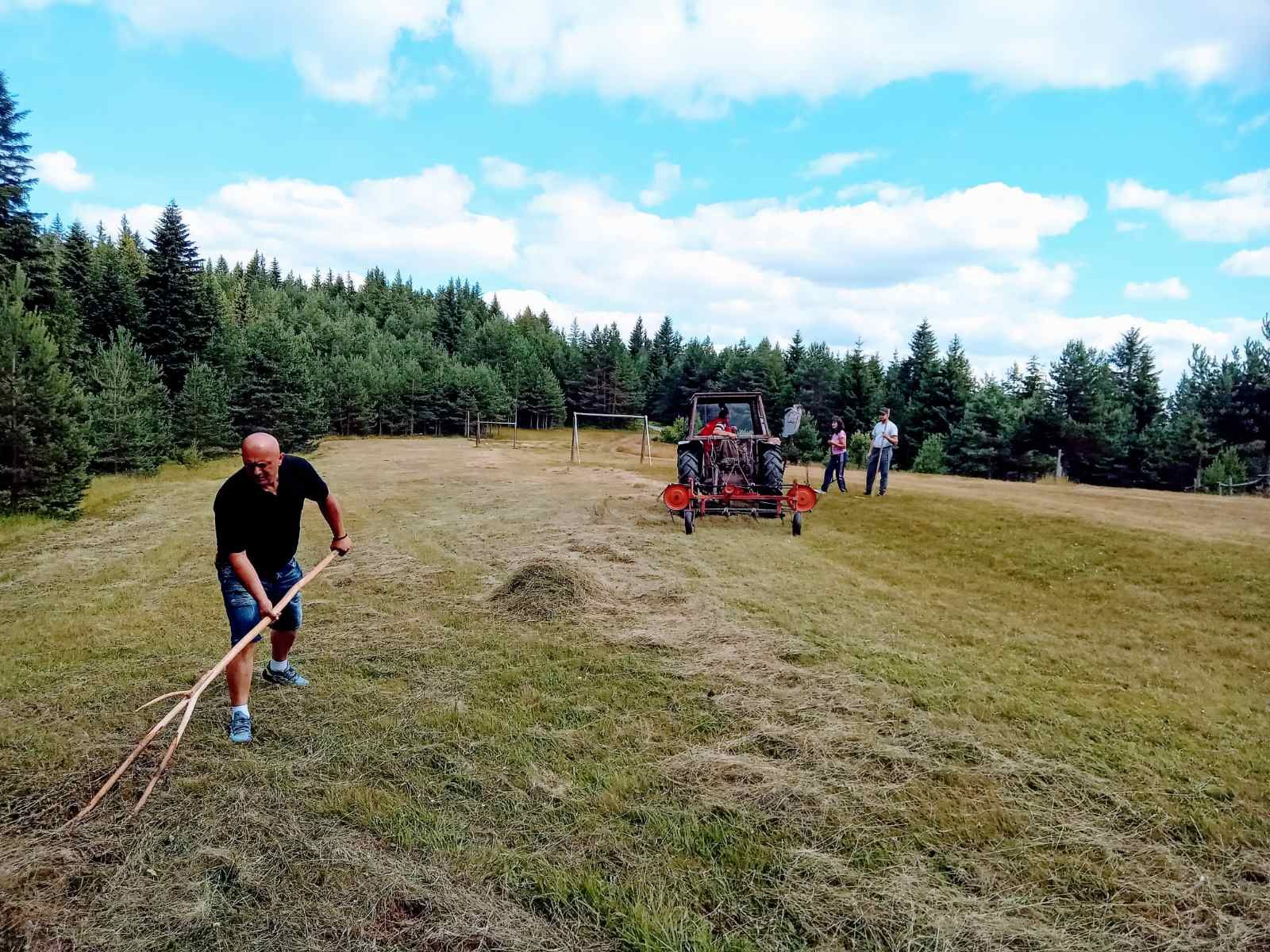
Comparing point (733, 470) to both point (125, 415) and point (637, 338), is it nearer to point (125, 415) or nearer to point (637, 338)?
point (125, 415)

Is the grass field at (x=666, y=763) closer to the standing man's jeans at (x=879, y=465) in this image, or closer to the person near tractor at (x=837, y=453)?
the standing man's jeans at (x=879, y=465)

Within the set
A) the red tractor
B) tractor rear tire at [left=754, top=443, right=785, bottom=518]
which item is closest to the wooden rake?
the red tractor

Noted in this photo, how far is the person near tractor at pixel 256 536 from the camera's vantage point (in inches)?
144

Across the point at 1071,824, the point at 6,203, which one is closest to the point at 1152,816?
the point at 1071,824

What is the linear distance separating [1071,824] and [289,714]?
4.19 meters

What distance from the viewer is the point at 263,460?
3.67 meters

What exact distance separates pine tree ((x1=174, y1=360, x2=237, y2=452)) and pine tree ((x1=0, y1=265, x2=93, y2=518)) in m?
12.9

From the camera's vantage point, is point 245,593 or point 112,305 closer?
point 245,593

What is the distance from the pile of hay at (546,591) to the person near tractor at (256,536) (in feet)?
7.09

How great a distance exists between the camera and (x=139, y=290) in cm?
3428

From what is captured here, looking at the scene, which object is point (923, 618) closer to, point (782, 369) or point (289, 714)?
point (289, 714)

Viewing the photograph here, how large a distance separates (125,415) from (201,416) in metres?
5.26

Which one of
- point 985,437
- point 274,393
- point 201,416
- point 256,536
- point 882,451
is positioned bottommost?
point 256,536

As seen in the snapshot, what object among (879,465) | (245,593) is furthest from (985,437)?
(245,593)
